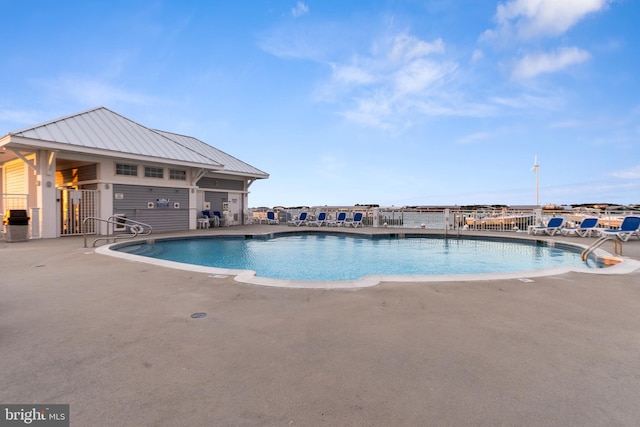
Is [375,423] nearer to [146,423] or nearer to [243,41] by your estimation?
[146,423]

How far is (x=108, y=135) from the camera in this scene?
12.4m

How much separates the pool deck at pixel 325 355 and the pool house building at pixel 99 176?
8.62 m

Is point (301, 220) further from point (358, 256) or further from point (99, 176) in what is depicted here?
point (99, 176)

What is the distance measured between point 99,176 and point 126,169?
3.44 ft

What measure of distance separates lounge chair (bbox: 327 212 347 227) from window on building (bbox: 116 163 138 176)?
380 inches

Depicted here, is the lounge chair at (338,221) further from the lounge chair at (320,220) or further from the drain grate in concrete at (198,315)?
the drain grate in concrete at (198,315)

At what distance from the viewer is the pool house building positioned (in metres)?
10.6

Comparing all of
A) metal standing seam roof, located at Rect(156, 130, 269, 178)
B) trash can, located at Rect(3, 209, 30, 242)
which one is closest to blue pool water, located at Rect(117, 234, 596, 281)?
trash can, located at Rect(3, 209, 30, 242)

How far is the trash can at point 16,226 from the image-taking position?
9.77 m

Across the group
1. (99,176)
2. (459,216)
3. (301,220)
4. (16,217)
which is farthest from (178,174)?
(459,216)

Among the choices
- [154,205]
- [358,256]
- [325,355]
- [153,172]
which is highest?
[153,172]

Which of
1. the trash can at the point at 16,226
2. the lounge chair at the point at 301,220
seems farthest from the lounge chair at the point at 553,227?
the trash can at the point at 16,226

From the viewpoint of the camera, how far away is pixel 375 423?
1.54 metres

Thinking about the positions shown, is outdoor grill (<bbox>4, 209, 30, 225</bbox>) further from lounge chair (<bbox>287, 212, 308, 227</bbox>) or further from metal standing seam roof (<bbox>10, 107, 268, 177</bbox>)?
lounge chair (<bbox>287, 212, 308, 227</bbox>)
